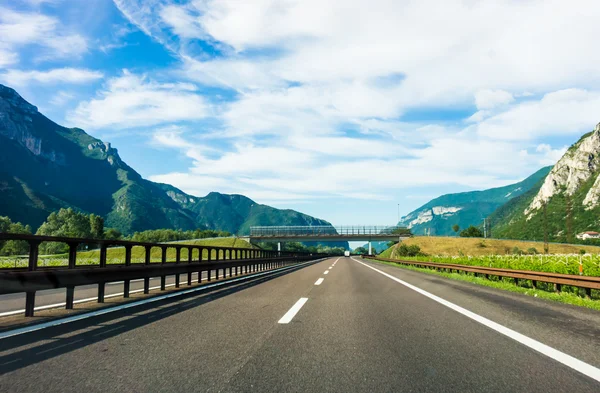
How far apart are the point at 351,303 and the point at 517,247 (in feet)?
283

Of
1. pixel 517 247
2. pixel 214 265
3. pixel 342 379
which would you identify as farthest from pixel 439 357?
pixel 517 247

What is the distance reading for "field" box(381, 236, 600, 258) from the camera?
8194 cm

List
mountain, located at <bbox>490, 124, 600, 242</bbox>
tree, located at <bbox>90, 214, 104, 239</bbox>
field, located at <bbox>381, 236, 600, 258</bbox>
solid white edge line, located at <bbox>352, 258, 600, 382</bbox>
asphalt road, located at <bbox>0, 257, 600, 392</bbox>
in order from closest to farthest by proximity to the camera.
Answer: asphalt road, located at <bbox>0, 257, 600, 392</bbox> → solid white edge line, located at <bbox>352, 258, 600, 382</bbox> → field, located at <bbox>381, 236, 600, 258</bbox> → tree, located at <bbox>90, 214, 104, 239</bbox> → mountain, located at <bbox>490, 124, 600, 242</bbox>

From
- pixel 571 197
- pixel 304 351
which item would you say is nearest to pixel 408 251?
pixel 304 351

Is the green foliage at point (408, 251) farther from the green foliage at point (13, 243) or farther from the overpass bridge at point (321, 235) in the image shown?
the green foliage at point (13, 243)

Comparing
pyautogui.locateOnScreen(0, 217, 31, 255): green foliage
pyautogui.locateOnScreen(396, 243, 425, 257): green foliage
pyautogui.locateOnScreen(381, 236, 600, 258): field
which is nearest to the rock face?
pyautogui.locateOnScreen(381, 236, 600, 258): field

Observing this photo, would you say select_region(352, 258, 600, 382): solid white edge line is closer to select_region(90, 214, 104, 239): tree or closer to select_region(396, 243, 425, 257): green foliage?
select_region(396, 243, 425, 257): green foliage

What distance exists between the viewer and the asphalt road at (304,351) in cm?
343

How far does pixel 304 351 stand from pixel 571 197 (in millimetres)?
202447

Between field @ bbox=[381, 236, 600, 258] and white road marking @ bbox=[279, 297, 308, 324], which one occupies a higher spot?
white road marking @ bbox=[279, 297, 308, 324]

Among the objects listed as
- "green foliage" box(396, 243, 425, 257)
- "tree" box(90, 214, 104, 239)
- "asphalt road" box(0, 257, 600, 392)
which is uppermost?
"tree" box(90, 214, 104, 239)

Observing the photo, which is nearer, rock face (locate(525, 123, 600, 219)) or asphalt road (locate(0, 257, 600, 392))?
asphalt road (locate(0, 257, 600, 392))

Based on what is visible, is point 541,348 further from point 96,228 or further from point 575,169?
point 575,169

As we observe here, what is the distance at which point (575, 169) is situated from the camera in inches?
7126
